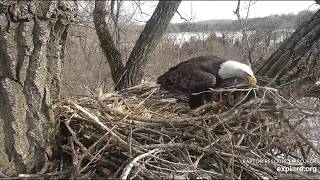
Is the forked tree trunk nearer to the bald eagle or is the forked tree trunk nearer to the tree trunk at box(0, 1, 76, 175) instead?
the bald eagle

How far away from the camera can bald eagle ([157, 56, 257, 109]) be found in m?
3.16

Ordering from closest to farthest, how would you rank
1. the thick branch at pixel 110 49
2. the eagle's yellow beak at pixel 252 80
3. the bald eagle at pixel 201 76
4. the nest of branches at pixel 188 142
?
the nest of branches at pixel 188 142, the eagle's yellow beak at pixel 252 80, the bald eagle at pixel 201 76, the thick branch at pixel 110 49

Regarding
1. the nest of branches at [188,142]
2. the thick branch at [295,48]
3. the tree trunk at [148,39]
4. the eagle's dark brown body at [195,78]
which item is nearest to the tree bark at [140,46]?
the tree trunk at [148,39]

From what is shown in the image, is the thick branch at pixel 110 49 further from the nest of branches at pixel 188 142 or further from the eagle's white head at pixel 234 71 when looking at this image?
the nest of branches at pixel 188 142

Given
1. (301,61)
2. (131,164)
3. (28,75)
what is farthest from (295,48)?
(28,75)

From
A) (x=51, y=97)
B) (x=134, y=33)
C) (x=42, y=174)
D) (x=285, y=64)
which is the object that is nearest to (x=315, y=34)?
(x=285, y=64)

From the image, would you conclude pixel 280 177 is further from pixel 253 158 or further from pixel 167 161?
pixel 167 161

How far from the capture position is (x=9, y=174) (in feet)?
6.62

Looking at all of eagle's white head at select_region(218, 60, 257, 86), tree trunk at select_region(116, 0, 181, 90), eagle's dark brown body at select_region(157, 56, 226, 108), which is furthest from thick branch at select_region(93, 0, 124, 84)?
eagle's white head at select_region(218, 60, 257, 86)

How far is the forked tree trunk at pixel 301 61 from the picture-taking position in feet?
9.44

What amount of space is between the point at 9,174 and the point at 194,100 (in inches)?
64.9

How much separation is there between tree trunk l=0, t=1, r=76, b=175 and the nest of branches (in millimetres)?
191

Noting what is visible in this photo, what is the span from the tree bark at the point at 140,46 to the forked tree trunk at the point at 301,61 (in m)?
1.84

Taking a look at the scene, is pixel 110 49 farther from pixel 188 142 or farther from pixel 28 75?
pixel 28 75
